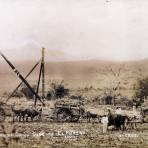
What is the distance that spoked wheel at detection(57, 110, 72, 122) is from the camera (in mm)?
6125

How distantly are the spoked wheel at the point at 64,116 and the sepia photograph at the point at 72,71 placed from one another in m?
0.01

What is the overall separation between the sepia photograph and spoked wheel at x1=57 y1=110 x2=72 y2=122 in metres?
0.01

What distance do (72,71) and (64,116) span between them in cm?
49

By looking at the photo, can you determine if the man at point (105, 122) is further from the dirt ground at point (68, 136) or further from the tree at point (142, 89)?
the tree at point (142, 89)

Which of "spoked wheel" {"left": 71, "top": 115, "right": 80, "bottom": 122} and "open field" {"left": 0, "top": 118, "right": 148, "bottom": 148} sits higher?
"spoked wheel" {"left": 71, "top": 115, "right": 80, "bottom": 122}

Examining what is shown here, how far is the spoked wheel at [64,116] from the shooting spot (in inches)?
241

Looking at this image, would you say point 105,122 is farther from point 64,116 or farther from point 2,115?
point 2,115

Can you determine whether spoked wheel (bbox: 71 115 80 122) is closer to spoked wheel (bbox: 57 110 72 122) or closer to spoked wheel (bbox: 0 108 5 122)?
spoked wheel (bbox: 57 110 72 122)

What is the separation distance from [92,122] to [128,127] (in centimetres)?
40

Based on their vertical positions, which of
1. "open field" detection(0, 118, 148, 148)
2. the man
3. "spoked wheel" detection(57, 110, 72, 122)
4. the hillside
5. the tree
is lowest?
"open field" detection(0, 118, 148, 148)

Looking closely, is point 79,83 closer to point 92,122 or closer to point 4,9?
point 92,122

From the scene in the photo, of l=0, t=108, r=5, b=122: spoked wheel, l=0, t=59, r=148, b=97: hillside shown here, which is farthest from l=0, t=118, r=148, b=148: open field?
l=0, t=59, r=148, b=97: hillside

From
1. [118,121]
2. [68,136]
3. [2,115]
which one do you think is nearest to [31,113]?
[2,115]

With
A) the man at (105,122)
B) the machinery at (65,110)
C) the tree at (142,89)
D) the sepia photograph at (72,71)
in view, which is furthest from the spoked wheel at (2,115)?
the tree at (142,89)
